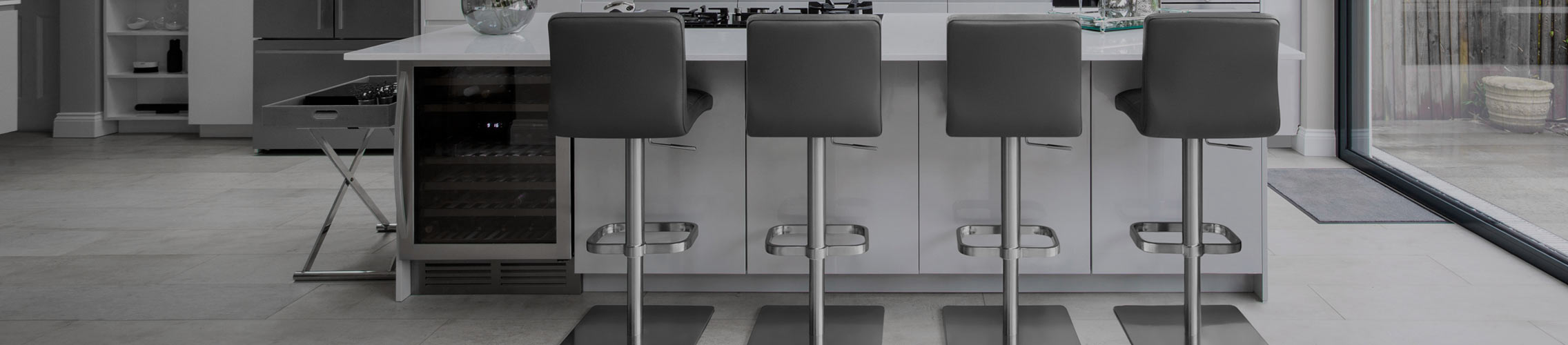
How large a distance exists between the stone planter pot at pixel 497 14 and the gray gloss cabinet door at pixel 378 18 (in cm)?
315

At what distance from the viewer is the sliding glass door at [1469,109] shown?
13.0 ft

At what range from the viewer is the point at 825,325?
3.31 meters

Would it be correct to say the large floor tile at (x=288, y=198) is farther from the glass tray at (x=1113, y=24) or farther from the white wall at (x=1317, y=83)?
the white wall at (x=1317, y=83)

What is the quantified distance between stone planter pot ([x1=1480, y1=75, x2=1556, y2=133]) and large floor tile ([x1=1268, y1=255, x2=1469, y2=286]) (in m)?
0.61

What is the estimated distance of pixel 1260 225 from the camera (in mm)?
3443

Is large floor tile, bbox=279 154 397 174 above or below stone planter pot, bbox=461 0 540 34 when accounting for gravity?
below

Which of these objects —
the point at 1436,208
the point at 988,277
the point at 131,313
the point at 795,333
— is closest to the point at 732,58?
the point at 795,333

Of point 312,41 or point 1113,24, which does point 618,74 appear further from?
point 312,41

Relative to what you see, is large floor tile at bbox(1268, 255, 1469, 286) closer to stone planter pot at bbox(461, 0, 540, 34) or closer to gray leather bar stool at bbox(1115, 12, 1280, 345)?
gray leather bar stool at bbox(1115, 12, 1280, 345)

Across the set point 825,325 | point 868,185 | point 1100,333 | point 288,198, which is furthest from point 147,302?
point 1100,333

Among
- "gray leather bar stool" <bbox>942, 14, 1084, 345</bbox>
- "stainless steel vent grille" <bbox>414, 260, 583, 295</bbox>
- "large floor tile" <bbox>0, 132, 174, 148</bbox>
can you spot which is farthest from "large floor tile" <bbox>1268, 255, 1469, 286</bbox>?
"large floor tile" <bbox>0, 132, 174, 148</bbox>

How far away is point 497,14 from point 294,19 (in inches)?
141

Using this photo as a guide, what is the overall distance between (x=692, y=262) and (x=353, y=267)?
50.6 inches

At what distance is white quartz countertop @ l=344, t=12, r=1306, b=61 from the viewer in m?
3.03
